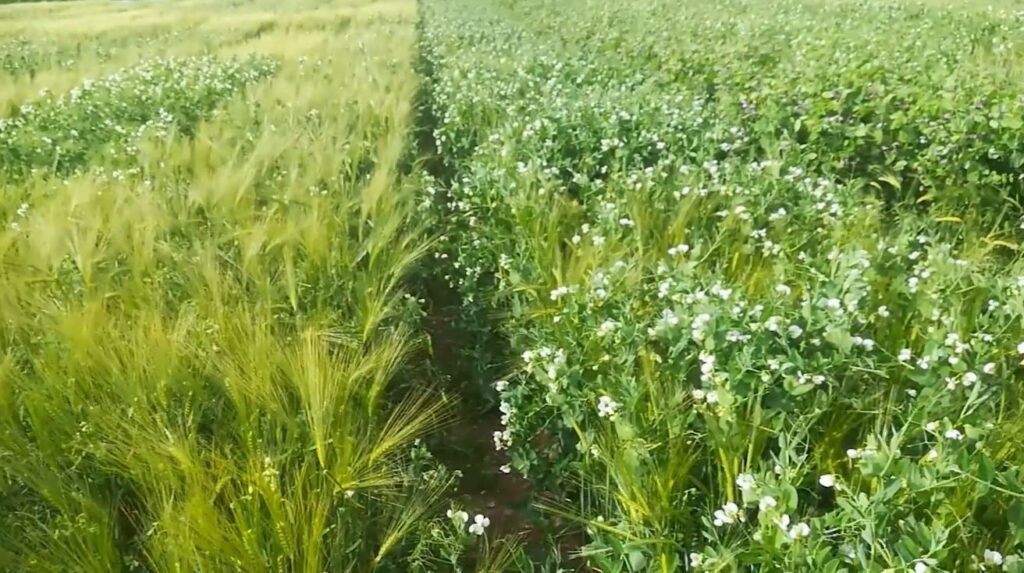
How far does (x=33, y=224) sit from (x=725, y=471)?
2838 millimetres

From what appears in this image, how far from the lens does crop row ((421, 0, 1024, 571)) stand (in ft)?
5.40

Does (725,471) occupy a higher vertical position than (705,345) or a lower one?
lower

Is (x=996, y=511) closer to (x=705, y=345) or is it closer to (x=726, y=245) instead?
(x=705, y=345)

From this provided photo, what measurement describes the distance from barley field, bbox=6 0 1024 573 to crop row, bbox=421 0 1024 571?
0.04 feet

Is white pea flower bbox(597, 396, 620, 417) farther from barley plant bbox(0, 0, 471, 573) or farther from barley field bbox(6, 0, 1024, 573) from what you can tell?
barley plant bbox(0, 0, 471, 573)

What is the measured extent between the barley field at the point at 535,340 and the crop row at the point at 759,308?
0.01m

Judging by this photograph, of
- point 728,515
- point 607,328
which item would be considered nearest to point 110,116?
point 607,328

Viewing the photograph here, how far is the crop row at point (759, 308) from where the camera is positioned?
1.64 meters

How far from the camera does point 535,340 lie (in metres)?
2.74

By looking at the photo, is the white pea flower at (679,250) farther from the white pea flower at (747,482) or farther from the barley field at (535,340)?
the white pea flower at (747,482)

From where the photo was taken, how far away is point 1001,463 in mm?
1803

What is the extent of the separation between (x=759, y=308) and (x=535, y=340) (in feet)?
2.90

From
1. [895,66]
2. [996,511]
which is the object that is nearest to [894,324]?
[996,511]

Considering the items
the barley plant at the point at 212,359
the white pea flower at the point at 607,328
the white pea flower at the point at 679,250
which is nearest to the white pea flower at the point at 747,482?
the white pea flower at the point at 607,328
